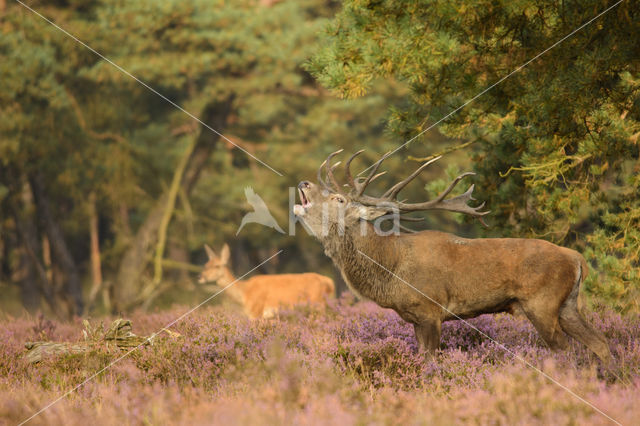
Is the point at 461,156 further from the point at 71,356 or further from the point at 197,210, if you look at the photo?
the point at 71,356

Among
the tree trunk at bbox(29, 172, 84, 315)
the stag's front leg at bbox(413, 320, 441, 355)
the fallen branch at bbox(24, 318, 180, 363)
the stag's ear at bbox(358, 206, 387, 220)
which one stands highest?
the stag's ear at bbox(358, 206, 387, 220)

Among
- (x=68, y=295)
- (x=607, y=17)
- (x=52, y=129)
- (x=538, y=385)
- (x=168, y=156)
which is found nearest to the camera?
(x=538, y=385)

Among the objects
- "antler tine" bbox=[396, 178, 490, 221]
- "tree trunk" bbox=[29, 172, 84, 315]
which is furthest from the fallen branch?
"tree trunk" bbox=[29, 172, 84, 315]

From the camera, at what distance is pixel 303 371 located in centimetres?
526

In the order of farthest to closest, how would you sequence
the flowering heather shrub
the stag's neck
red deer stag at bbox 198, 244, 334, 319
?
red deer stag at bbox 198, 244, 334, 319 → the stag's neck → the flowering heather shrub

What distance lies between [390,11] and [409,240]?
2433 millimetres

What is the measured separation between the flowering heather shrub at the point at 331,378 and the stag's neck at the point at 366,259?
1.57 feet

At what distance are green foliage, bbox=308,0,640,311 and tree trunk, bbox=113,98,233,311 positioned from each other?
13085mm

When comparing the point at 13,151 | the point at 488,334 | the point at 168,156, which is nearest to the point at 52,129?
the point at 13,151

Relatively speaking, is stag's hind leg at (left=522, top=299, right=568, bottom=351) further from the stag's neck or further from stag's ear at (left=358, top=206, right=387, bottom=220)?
stag's ear at (left=358, top=206, right=387, bottom=220)

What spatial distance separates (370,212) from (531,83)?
2072 mm

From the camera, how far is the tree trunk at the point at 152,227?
66.3ft

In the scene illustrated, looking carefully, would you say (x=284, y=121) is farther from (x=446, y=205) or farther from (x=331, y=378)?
(x=331, y=378)

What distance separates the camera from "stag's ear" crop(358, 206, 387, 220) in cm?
690
